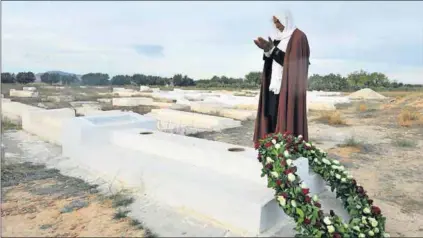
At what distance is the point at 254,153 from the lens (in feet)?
13.2

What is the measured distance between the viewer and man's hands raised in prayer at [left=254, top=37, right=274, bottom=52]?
3684mm

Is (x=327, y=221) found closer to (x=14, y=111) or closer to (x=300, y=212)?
(x=300, y=212)

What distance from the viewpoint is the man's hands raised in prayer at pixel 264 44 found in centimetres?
368

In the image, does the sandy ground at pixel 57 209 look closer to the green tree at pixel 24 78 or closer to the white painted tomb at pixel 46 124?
the white painted tomb at pixel 46 124

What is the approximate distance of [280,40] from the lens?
3.86 meters

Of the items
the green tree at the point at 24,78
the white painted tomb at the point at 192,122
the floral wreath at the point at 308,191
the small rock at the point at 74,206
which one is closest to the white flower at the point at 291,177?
the floral wreath at the point at 308,191

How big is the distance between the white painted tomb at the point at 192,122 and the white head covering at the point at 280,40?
217 inches

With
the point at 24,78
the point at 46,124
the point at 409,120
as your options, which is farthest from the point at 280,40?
the point at 24,78

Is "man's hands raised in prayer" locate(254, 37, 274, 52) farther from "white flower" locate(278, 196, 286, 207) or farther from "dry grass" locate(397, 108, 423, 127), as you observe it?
"dry grass" locate(397, 108, 423, 127)

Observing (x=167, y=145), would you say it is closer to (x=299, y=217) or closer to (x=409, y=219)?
(x=299, y=217)

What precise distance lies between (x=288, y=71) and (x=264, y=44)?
15.2 inches

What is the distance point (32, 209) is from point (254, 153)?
250cm

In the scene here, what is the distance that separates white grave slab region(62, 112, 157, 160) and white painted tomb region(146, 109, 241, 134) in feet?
10.2

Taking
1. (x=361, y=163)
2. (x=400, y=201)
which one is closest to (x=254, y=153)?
(x=400, y=201)
